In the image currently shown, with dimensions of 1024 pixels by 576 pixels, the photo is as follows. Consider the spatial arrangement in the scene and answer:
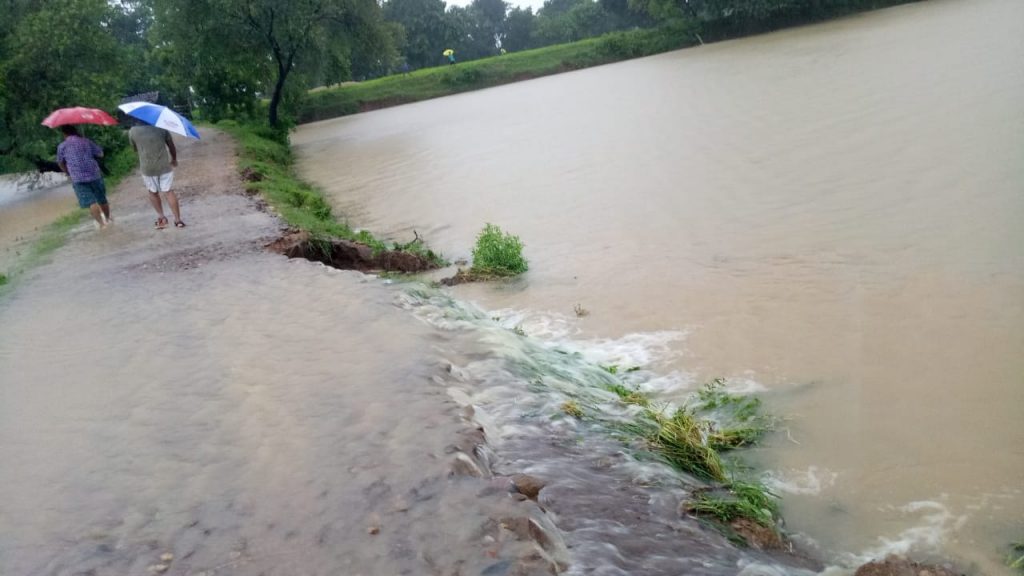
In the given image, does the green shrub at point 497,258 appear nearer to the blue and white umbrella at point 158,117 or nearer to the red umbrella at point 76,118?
the blue and white umbrella at point 158,117

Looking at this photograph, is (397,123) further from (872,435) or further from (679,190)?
(872,435)

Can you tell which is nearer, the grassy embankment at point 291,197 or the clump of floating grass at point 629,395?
the clump of floating grass at point 629,395

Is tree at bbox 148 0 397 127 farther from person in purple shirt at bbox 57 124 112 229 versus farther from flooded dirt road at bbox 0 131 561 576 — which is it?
flooded dirt road at bbox 0 131 561 576

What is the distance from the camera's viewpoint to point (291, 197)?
51.6 feet

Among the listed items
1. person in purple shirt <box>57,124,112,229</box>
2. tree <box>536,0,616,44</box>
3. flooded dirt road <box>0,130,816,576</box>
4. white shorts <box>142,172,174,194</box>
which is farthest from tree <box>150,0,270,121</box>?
tree <box>536,0,616,44</box>

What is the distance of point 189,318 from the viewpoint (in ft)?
25.6

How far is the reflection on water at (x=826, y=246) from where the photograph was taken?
16.0 ft

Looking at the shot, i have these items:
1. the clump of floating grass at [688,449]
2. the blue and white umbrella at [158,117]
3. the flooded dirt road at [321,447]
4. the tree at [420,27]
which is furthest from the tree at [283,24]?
the tree at [420,27]

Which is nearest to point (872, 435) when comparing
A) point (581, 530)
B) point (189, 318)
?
point (581, 530)

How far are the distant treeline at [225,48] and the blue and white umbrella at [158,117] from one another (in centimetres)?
1293

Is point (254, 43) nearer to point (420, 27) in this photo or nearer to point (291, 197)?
point (291, 197)

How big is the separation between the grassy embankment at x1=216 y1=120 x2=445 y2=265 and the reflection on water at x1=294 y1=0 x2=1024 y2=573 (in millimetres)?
905

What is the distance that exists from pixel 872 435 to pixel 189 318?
615 cm

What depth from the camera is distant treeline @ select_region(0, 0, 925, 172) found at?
2220 centimetres
